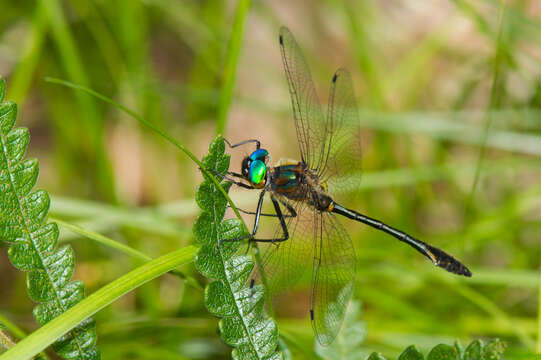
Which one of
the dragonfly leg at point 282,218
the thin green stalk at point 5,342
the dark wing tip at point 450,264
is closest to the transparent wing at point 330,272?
the dragonfly leg at point 282,218

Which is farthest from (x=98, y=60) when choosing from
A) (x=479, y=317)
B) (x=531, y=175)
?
(x=531, y=175)

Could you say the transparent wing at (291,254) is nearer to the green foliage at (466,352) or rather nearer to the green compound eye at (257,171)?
the green compound eye at (257,171)

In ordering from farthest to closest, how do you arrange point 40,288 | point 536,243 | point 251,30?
point 251,30
point 536,243
point 40,288

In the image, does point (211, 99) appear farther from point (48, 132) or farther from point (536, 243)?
point (536, 243)

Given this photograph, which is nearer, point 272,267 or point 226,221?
point 226,221

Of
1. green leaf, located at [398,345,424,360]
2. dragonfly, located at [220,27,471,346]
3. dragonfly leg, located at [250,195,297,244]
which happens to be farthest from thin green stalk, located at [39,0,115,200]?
green leaf, located at [398,345,424,360]

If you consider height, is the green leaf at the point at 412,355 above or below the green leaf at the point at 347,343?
below

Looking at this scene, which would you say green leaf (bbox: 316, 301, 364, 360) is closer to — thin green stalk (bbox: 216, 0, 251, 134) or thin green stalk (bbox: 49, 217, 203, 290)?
thin green stalk (bbox: 49, 217, 203, 290)
